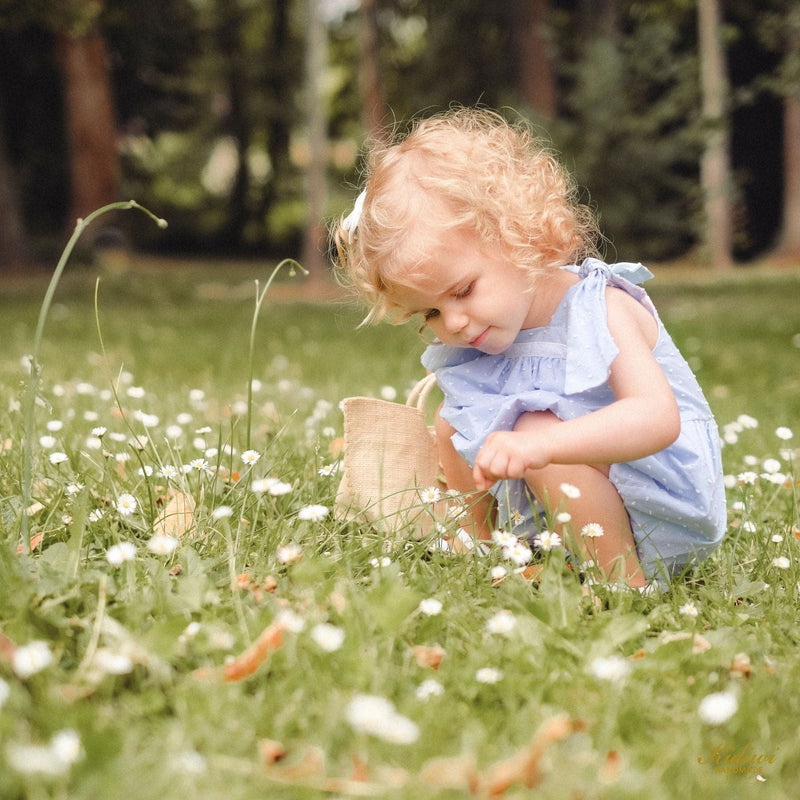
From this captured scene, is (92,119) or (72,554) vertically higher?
(92,119)

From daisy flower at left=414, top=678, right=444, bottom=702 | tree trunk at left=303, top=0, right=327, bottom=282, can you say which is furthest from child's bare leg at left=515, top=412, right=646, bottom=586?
tree trunk at left=303, top=0, right=327, bottom=282

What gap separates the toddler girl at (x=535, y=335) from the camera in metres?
2.05

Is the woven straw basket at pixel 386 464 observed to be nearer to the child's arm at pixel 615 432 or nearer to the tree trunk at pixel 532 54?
the child's arm at pixel 615 432

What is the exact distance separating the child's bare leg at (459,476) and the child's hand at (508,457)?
0.51 m

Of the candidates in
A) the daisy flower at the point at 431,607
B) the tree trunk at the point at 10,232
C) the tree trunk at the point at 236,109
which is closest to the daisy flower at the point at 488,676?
the daisy flower at the point at 431,607

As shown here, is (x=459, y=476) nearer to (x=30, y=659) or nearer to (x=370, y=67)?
(x=30, y=659)

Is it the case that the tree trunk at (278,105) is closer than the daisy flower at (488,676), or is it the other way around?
the daisy flower at (488,676)

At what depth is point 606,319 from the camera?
81.6 inches

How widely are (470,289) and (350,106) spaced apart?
26613 millimetres

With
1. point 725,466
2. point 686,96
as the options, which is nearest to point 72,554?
point 725,466

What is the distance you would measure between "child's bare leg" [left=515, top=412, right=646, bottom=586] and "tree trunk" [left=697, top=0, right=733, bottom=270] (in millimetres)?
8253

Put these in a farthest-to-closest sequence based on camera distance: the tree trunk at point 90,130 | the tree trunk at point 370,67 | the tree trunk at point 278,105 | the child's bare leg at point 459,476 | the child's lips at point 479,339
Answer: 1. the tree trunk at point 278,105
2. the tree trunk at point 370,67
3. the tree trunk at point 90,130
4. the child's bare leg at point 459,476
5. the child's lips at point 479,339

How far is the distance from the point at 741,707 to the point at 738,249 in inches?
790

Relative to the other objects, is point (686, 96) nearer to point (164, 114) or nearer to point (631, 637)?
point (631, 637)
